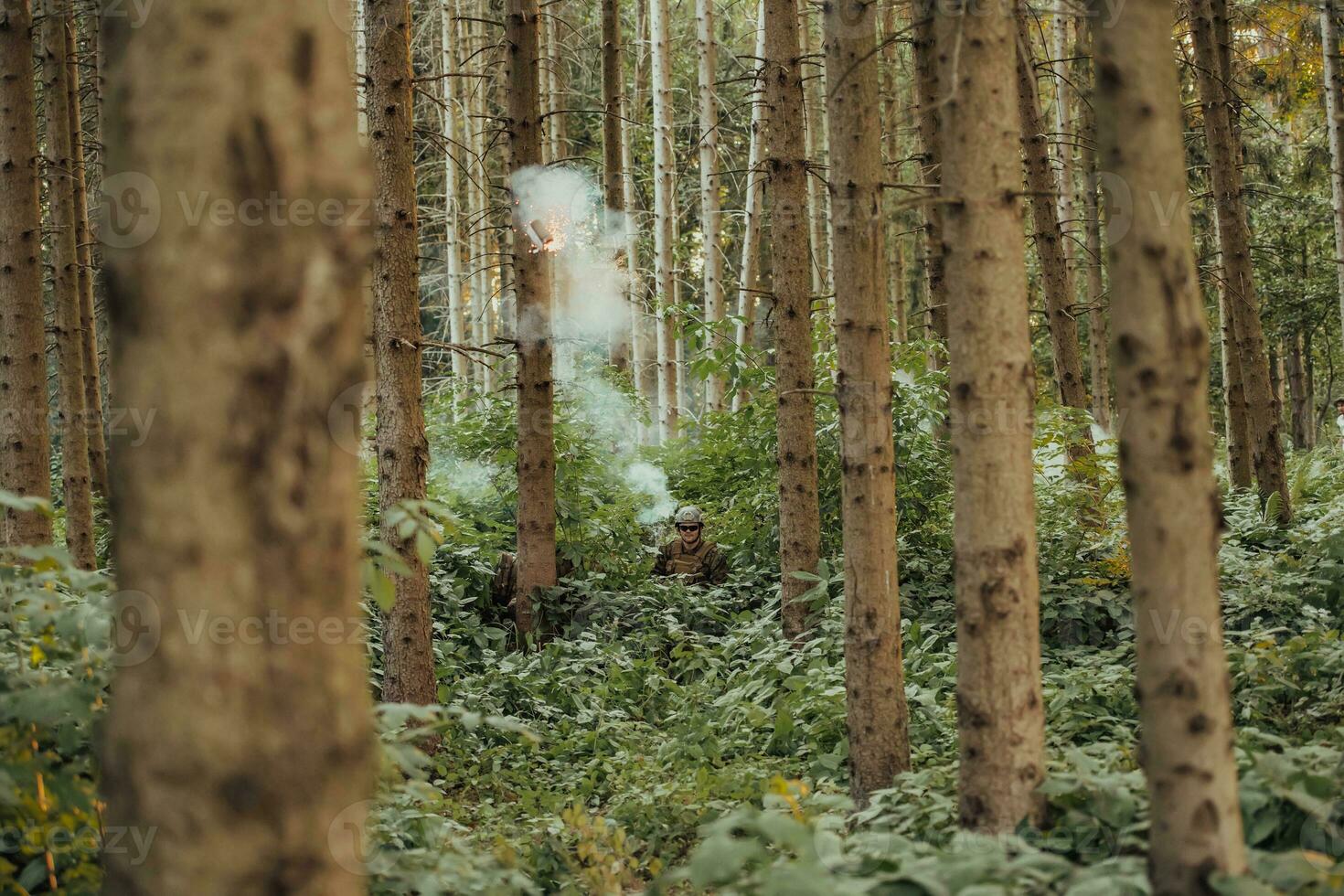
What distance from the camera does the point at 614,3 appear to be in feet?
51.5

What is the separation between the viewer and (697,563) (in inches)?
452

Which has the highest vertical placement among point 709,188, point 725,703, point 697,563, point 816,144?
point 816,144

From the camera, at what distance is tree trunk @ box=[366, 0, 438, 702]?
7262 millimetres

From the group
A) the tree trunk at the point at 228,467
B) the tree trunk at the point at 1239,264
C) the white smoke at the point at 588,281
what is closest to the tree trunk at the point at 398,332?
the tree trunk at the point at 228,467

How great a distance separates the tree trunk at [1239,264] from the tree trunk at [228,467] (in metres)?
10.7

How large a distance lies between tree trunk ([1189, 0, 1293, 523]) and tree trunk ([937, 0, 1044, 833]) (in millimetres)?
8076

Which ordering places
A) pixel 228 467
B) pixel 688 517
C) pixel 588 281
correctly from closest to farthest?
pixel 228 467 < pixel 688 517 < pixel 588 281

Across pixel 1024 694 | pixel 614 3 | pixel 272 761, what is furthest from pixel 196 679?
pixel 614 3

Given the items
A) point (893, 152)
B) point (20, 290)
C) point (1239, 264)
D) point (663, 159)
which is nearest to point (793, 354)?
point (1239, 264)

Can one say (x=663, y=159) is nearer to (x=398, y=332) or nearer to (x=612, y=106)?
(x=612, y=106)

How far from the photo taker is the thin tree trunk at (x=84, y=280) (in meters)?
10.5

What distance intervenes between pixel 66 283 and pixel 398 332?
3859 mm

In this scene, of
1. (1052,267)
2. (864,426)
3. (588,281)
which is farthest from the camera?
(588,281)

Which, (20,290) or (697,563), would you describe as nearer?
(20,290)
